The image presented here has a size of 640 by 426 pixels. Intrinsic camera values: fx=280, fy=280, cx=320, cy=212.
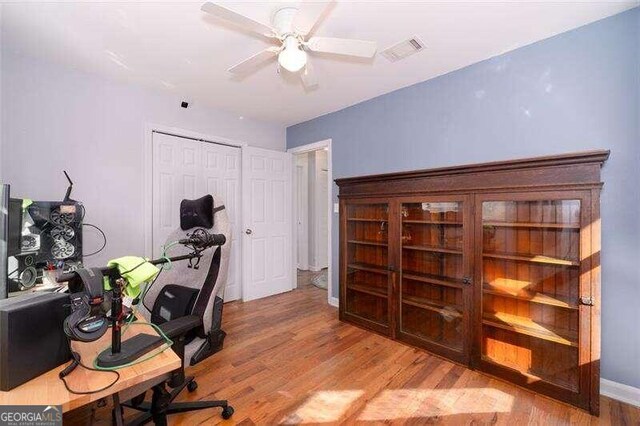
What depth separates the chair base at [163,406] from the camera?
1393 millimetres

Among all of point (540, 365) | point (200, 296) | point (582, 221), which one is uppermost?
point (582, 221)

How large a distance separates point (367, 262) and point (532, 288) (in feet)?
4.88

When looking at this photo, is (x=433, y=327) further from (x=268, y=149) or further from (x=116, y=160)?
(x=116, y=160)

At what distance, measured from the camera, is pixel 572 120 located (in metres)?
2.04

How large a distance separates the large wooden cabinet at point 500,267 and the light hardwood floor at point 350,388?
0.17m

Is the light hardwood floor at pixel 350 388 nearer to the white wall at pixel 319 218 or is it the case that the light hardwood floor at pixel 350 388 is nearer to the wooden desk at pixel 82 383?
the wooden desk at pixel 82 383

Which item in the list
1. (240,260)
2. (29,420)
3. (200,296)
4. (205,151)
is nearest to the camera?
(29,420)

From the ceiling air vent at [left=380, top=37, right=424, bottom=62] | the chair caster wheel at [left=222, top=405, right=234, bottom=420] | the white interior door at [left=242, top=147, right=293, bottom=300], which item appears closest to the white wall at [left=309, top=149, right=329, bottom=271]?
the white interior door at [left=242, top=147, right=293, bottom=300]

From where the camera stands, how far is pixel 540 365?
2.00 m

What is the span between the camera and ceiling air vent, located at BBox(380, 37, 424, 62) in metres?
2.18

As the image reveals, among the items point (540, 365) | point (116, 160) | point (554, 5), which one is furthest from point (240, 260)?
point (554, 5)

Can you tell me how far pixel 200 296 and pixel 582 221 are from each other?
2388mm

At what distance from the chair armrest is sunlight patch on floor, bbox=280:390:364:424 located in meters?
0.84

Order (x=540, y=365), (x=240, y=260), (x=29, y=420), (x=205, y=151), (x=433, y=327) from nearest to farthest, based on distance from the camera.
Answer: (x=29, y=420) < (x=540, y=365) < (x=433, y=327) < (x=205, y=151) < (x=240, y=260)
